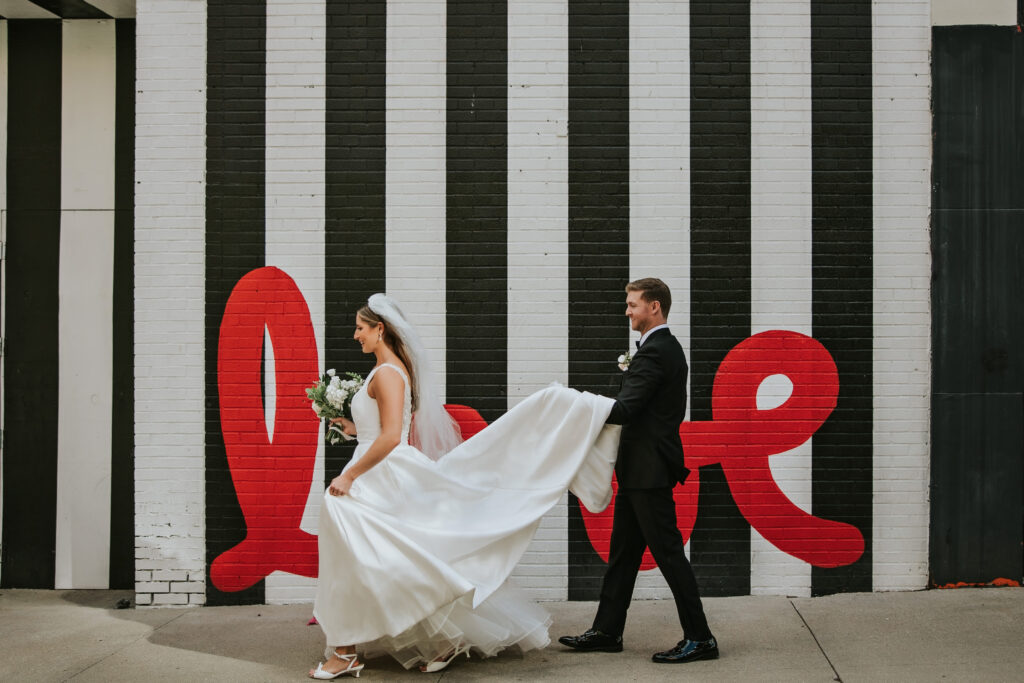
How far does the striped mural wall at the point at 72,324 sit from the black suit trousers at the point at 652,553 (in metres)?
3.94

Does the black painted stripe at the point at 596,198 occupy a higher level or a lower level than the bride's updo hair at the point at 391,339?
higher

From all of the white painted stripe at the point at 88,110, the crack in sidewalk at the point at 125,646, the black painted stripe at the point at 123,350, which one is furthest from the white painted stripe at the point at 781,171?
the white painted stripe at the point at 88,110

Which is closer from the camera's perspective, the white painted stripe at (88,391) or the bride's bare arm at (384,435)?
the bride's bare arm at (384,435)

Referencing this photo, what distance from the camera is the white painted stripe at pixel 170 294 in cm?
683

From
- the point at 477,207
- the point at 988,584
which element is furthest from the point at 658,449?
the point at 988,584

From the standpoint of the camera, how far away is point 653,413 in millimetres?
5430

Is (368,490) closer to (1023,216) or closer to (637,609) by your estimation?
(637,609)

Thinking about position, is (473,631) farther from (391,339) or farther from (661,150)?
(661,150)

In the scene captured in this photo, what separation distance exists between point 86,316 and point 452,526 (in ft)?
12.3

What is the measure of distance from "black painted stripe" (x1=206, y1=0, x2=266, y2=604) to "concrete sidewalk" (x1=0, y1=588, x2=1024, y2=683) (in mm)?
1385

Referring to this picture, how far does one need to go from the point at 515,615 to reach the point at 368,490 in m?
1.14

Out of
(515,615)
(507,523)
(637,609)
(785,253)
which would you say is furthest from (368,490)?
(785,253)

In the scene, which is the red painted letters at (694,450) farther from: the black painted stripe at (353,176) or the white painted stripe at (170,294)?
the black painted stripe at (353,176)

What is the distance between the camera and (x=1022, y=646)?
5562 millimetres
